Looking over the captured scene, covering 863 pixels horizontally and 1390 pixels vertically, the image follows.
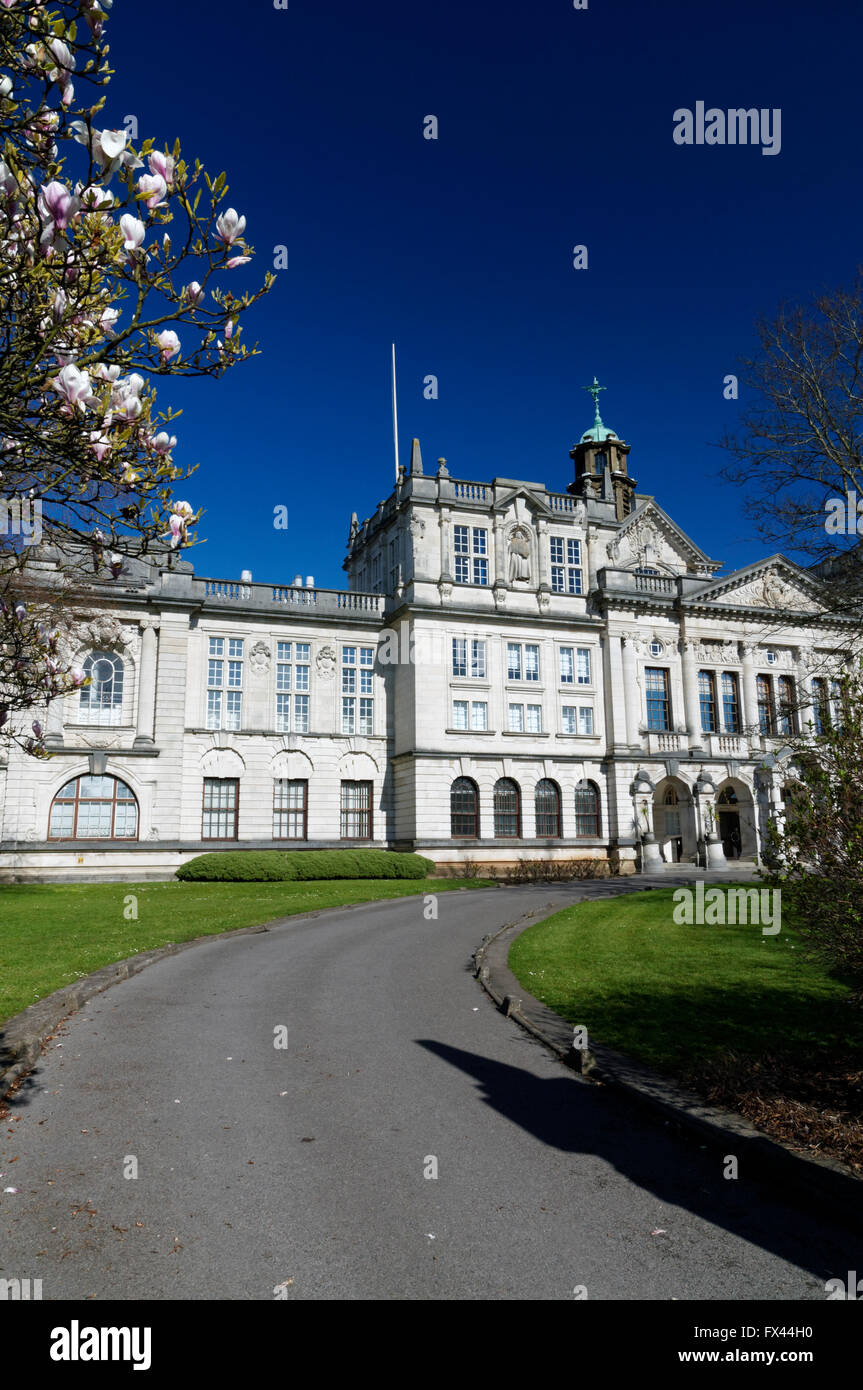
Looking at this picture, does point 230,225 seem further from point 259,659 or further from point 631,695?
point 631,695

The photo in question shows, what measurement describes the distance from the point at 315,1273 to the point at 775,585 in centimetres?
4876

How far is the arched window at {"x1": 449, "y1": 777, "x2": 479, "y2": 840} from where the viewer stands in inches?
1591

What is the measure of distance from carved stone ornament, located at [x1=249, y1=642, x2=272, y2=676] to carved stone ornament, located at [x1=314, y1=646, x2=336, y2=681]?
241cm

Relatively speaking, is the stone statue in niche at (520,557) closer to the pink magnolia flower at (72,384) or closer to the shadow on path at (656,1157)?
the shadow on path at (656,1157)

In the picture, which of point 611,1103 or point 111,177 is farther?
point 611,1103

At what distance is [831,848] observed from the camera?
23.2ft

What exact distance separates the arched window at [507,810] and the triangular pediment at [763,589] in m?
14.5

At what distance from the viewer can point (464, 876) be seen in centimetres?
3866

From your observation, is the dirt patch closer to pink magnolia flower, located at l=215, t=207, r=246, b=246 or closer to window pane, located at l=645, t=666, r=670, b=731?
pink magnolia flower, located at l=215, t=207, r=246, b=246

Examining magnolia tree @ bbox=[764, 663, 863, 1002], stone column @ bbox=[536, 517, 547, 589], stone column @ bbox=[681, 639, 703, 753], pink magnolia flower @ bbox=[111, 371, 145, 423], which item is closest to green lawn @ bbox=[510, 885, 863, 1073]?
magnolia tree @ bbox=[764, 663, 863, 1002]

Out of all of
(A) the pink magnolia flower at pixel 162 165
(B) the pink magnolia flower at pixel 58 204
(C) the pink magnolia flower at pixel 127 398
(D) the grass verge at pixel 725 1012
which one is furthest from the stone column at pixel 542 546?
(B) the pink magnolia flower at pixel 58 204

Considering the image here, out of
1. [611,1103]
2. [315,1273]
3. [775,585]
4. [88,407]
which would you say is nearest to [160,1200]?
[315,1273]
